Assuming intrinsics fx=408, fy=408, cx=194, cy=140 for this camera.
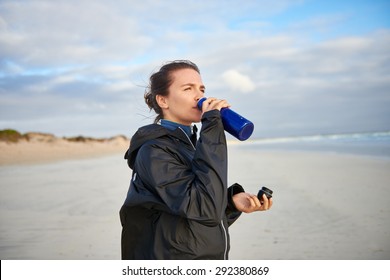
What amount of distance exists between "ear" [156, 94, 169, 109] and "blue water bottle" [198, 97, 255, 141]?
0.66 ft

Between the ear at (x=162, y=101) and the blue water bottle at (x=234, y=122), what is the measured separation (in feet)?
0.66

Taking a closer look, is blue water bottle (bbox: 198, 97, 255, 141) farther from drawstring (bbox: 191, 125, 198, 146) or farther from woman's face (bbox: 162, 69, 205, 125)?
drawstring (bbox: 191, 125, 198, 146)

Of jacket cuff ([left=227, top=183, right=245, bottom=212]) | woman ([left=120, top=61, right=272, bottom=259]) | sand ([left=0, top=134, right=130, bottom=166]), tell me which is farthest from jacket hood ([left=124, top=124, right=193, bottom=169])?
sand ([left=0, top=134, right=130, bottom=166])

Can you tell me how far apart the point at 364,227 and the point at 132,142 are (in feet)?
13.2

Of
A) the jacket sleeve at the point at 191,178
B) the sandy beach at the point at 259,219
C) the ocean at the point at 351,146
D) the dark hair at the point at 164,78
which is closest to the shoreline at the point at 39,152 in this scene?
the sandy beach at the point at 259,219

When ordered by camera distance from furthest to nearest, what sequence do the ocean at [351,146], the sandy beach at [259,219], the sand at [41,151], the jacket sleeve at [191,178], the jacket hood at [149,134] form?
the sand at [41,151]
the ocean at [351,146]
the sandy beach at [259,219]
the jacket hood at [149,134]
the jacket sleeve at [191,178]

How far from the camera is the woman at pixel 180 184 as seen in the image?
1620 millimetres

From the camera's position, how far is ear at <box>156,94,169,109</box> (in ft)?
6.55

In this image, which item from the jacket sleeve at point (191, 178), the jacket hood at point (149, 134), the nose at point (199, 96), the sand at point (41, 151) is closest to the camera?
the jacket sleeve at point (191, 178)

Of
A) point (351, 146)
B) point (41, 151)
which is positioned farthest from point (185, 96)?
point (41, 151)

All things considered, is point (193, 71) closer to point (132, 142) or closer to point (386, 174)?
point (132, 142)

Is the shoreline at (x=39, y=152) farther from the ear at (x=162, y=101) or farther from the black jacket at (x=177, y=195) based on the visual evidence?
the black jacket at (x=177, y=195)
